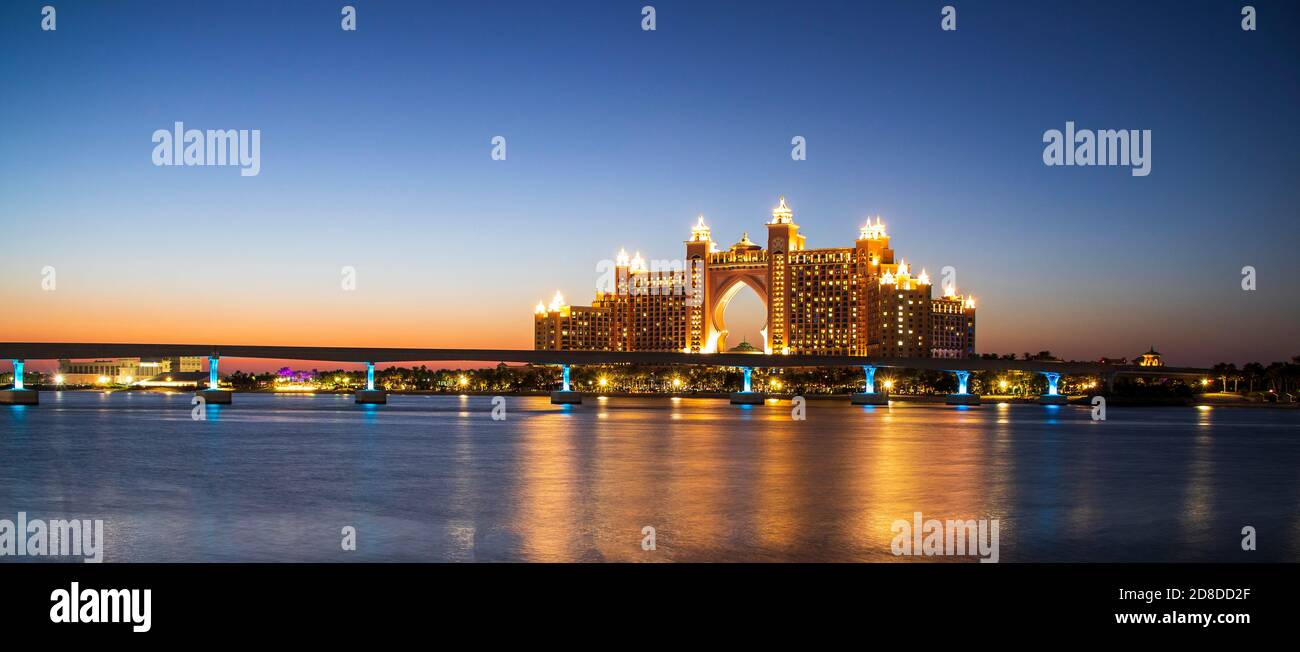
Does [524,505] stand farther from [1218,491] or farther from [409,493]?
[1218,491]

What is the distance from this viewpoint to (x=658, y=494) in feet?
91.8

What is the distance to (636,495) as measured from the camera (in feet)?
91.1

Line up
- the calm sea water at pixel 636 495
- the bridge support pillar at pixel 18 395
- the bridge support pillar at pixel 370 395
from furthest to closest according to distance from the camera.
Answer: the bridge support pillar at pixel 370 395 → the bridge support pillar at pixel 18 395 → the calm sea water at pixel 636 495

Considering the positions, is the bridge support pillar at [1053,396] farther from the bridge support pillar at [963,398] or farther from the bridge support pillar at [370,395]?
the bridge support pillar at [370,395]

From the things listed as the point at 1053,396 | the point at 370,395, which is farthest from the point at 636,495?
→ the point at 1053,396

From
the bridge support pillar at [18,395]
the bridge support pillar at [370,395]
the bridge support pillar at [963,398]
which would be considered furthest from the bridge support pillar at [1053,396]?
the bridge support pillar at [18,395]

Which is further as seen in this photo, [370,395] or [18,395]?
[370,395]

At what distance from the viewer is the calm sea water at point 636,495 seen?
18938mm

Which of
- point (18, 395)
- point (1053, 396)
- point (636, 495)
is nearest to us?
point (636, 495)

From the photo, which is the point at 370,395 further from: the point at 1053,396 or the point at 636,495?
the point at 636,495

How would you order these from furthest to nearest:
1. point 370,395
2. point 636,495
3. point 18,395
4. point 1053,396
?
point 1053,396 < point 370,395 < point 18,395 < point 636,495

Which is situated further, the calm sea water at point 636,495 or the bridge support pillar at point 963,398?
the bridge support pillar at point 963,398
